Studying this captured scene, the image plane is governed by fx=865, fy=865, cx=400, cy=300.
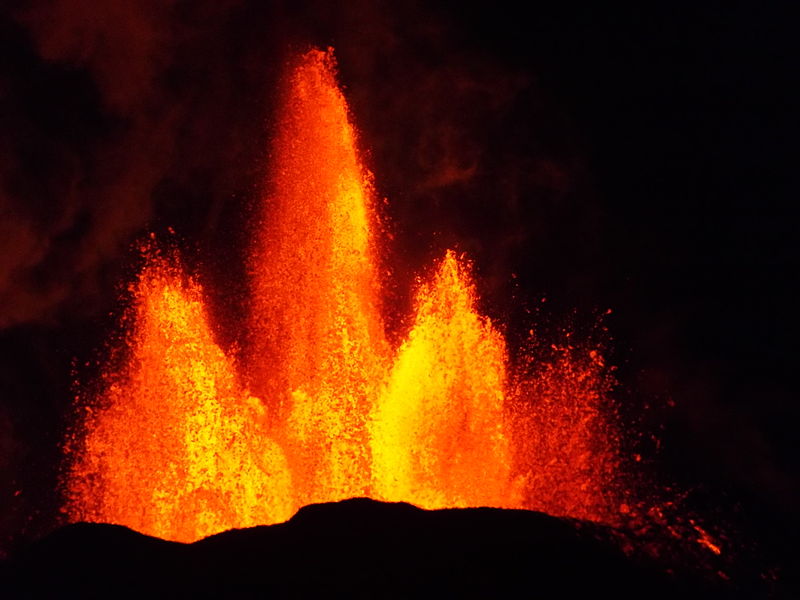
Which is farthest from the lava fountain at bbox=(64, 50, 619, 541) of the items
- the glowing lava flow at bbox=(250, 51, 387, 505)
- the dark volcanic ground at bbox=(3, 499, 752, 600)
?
the dark volcanic ground at bbox=(3, 499, 752, 600)

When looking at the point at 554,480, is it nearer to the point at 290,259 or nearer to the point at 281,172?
the point at 290,259

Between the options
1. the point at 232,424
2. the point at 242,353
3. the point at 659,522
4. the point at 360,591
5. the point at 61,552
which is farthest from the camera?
the point at 242,353

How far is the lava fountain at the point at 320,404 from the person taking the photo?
19.0 meters

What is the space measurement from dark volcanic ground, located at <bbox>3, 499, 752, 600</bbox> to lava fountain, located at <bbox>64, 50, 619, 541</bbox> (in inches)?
305

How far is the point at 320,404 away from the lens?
20.4m

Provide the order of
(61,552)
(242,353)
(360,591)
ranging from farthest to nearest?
1. (242,353)
2. (61,552)
3. (360,591)

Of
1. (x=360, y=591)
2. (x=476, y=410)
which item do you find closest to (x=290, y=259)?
(x=476, y=410)

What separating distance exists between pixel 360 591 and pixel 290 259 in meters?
13.8

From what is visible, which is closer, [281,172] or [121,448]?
[121,448]

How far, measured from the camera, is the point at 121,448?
67.2 feet

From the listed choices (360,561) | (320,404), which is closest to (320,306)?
(320,404)

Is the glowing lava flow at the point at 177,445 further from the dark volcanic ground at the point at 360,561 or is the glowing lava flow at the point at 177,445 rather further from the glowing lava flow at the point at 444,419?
the dark volcanic ground at the point at 360,561

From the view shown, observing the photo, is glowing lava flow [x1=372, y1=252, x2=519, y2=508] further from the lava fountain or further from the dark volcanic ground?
the dark volcanic ground

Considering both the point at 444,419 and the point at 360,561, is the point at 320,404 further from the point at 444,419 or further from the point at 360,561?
the point at 360,561
